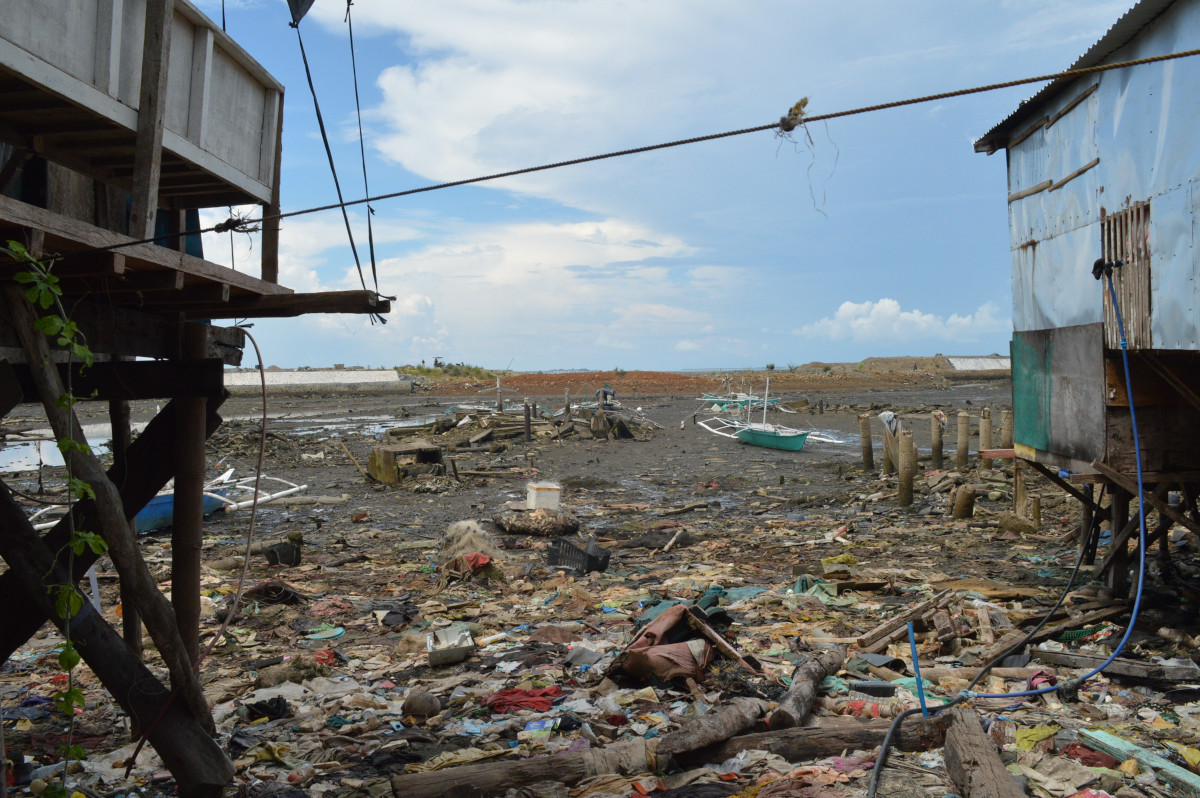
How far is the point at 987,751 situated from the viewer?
4.88m

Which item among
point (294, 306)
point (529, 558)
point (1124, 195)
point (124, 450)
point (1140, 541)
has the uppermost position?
point (1124, 195)

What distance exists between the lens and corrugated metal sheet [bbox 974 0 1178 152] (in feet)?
21.5

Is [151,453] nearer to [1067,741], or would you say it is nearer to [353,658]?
[353,658]

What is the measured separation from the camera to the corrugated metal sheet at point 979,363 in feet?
311

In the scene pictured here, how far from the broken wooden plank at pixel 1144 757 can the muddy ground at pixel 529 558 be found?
1.26 metres

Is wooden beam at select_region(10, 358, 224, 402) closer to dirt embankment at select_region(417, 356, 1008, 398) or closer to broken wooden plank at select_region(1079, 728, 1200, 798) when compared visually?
broken wooden plank at select_region(1079, 728, 1200, 798)

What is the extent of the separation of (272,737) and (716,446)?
25.7m

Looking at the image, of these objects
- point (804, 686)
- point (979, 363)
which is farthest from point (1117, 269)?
point (979, 363)

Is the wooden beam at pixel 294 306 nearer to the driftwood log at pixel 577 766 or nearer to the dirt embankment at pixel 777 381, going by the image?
the driftwood log at pixel 577 766

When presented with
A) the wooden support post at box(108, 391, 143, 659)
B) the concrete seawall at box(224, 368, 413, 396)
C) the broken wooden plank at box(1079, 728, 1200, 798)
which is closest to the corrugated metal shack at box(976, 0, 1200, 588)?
the broken wooden plank at box(1079, 728, 1200, 798)

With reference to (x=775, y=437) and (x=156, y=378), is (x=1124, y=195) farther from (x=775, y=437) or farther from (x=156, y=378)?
(x=775, y=437)

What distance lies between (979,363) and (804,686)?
105m

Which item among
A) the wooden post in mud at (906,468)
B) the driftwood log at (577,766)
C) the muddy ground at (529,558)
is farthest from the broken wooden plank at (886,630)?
the wooden post in mud at (906,468)

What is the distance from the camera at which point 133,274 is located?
4.36 meters
